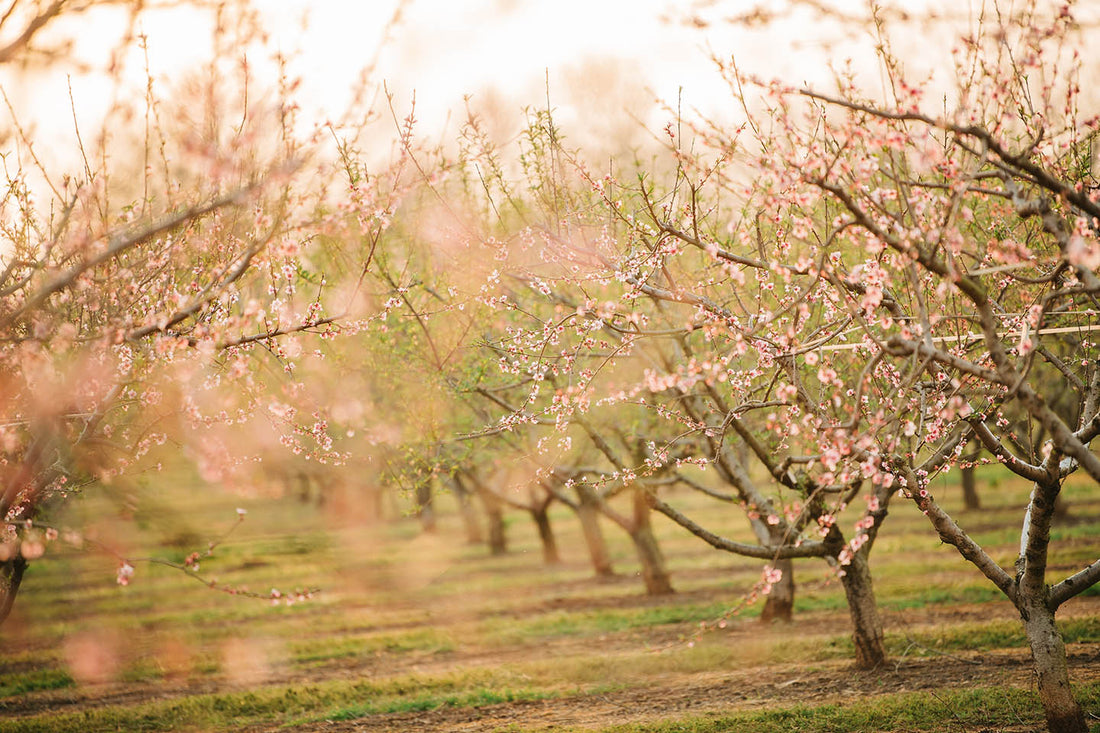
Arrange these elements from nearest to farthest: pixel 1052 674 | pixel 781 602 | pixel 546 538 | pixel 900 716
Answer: pixel 1052 674 → pixel 900 716 → pixel 781 602 → pixel 546 538

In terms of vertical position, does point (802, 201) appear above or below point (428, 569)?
above

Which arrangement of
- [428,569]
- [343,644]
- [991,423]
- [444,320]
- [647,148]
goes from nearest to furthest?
[991,423]
[444,320]
[647,148]
[343,644]
[428,569]

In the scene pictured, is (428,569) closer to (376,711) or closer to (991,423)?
(376,711)

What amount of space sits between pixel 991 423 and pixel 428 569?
19.7 meters

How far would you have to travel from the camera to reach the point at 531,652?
1461 centimetres

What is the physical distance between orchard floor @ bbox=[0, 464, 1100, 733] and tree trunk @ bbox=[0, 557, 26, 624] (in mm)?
1435

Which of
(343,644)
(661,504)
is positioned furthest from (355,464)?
(661,504)

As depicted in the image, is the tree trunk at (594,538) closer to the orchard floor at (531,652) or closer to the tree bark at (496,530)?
the orchard floor at (531,652)

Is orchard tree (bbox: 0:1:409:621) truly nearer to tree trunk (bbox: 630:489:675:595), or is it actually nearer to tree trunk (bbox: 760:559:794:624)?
tree trunk (bbox: 760:559:794:624)

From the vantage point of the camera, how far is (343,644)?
16.2 m

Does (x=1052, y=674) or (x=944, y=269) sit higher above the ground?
(x=944, y=269)

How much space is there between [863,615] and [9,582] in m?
9.70

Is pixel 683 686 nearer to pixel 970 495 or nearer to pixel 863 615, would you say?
pixel 863 615

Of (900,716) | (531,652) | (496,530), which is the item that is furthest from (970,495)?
(900,716)
